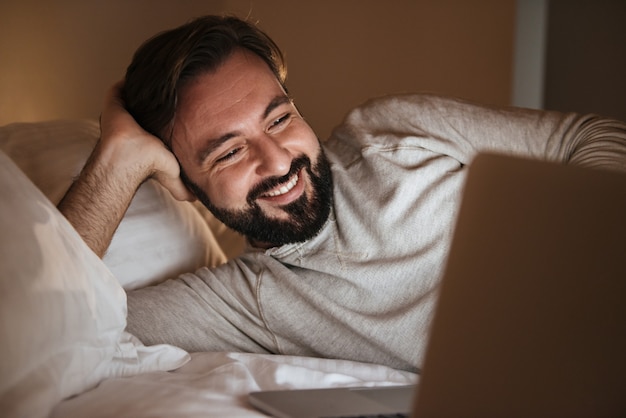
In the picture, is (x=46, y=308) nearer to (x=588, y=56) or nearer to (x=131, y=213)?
(x=131, y=213)

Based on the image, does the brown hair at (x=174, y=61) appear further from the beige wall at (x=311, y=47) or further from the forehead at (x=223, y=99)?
the beige wall at (x=311, y=47)

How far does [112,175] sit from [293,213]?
0.37 m

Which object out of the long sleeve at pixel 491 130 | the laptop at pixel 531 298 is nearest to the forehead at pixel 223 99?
the long sleeve at pixel 491 130

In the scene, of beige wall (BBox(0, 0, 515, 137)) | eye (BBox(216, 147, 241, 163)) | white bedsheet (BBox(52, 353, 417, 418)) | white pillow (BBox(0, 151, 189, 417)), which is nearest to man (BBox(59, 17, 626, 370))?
eye (BBox(216, 147, 241, 163))

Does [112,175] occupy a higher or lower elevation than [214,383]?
higher

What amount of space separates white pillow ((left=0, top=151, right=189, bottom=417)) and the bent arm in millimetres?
356

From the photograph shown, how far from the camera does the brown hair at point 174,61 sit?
1.64m

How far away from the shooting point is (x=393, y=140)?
160cm

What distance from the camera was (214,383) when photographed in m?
1.15

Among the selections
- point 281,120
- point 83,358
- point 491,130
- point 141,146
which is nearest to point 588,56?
point 491,130

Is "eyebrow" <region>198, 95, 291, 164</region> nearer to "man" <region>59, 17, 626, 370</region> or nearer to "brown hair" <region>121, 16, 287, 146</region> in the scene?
→ "man" <region>59, 17, 626, 370</region>

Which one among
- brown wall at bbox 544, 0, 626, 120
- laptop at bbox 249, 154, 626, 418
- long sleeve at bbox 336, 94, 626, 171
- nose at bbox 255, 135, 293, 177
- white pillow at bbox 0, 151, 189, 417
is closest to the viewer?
laptop at bbox 249, 154, 626, 418

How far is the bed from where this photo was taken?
96 centimetres

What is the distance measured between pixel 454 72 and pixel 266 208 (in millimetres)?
903
